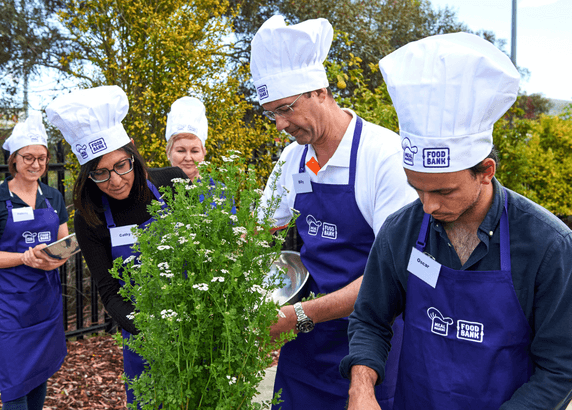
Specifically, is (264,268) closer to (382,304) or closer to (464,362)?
(382,304)

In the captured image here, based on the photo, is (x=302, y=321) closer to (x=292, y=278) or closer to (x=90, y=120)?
(x=292, y=278)

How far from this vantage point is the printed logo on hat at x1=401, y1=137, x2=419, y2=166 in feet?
4.02

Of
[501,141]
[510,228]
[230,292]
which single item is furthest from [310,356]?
[501,141]

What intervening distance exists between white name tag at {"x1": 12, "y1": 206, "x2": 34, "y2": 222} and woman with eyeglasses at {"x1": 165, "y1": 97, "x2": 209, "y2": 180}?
1056 millimetres

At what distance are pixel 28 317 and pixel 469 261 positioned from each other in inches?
119

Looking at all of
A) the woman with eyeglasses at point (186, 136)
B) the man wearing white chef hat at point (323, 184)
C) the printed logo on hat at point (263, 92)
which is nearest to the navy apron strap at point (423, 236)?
the man wearing white chef hat at point (323, 184)

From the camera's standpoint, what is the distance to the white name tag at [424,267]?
129cm

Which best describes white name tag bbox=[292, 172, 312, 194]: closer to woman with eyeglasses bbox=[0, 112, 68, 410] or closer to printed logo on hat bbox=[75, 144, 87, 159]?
printed logo on hat bbox=[75, 144, 87, 159]

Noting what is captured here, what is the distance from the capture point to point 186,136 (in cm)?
343

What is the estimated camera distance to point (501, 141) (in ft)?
20.6

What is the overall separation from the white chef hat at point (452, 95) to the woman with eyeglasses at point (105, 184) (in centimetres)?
128

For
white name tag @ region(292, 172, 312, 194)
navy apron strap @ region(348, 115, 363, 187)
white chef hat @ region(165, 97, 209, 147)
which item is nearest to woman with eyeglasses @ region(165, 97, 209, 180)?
white chef hat @ region(165, 97, 209, 147)

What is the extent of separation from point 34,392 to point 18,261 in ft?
2.90

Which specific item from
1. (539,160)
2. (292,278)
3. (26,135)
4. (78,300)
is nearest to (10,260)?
(26,135)
